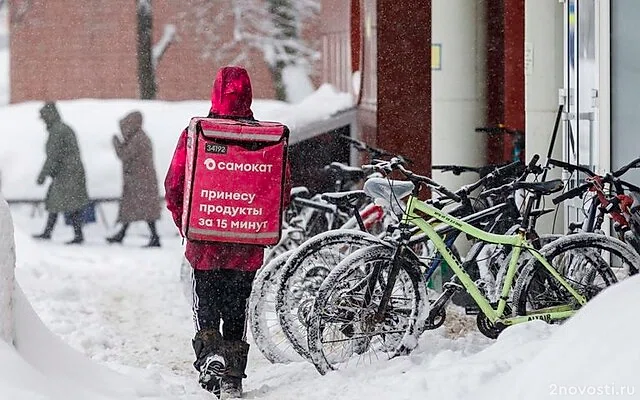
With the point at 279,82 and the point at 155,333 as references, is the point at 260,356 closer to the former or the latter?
the point at 155,333

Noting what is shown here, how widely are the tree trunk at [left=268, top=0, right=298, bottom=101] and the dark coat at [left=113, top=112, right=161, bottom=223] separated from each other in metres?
1.79

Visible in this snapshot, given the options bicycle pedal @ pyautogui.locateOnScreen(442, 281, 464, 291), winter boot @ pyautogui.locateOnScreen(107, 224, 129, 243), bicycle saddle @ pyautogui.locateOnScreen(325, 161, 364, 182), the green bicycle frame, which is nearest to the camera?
the green bicycle frame

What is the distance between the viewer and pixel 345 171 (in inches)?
439

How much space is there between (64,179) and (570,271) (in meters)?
10.6

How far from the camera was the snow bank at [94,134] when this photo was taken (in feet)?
60.3

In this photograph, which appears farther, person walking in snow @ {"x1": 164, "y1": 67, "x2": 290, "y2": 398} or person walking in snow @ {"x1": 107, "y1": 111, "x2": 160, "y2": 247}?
person walking in snow @ {"x1": 107, "y1": 111, "x2": 160, "y2": 247}

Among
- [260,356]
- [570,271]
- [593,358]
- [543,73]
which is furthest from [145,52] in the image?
[593,358]

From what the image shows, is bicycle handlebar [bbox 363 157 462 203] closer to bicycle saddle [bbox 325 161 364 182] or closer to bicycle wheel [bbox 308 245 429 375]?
bicycle wheel [bbox 308 245 429 375]

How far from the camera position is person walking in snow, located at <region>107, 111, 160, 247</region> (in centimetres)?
1819

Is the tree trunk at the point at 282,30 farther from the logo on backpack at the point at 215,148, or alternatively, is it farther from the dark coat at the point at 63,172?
the logo on backpack at the point at 215,148

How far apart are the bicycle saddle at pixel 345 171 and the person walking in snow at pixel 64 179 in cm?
654

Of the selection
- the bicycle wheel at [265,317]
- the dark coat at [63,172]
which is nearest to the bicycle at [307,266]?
the bicycle wheel at [265,317]

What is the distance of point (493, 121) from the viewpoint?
17.1 metres

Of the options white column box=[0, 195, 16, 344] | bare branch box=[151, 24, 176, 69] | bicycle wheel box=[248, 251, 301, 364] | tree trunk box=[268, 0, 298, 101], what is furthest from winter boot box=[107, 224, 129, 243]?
white column box=[0, 195, 16, 344]
